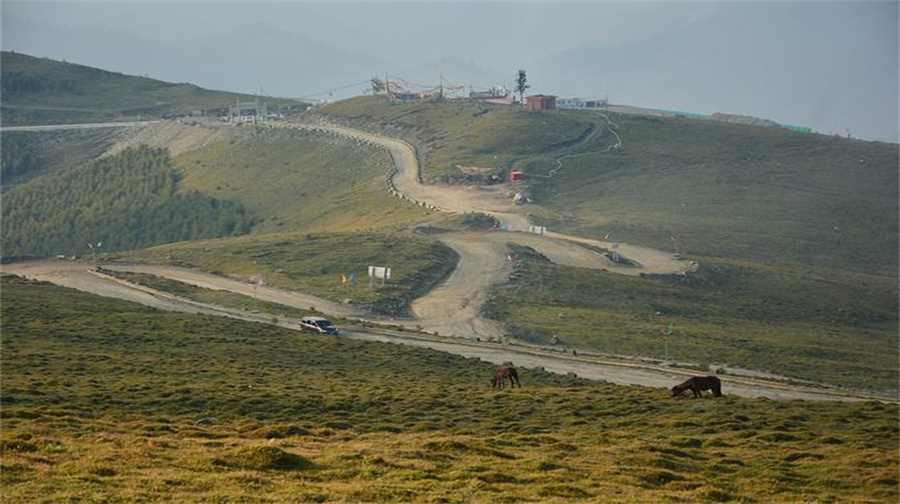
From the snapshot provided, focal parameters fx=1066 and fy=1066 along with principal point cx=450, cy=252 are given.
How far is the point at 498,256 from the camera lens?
101 meters

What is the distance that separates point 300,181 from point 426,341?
9745cm

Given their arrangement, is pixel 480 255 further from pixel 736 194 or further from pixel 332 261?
pixel 736 194

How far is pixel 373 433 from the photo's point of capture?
3497 centimetres

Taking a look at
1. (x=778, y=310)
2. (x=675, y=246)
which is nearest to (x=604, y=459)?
(x=778, y=310)

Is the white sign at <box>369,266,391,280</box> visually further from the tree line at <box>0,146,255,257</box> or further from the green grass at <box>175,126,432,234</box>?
the tree line at <box>0,146,255,257</box>

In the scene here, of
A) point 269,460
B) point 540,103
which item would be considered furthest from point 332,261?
point 540,103

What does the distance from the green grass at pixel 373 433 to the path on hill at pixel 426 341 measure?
16.6 ft

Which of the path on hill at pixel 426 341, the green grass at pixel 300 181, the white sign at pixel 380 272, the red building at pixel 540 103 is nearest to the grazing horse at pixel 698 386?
the path on hill at pixel 426 341

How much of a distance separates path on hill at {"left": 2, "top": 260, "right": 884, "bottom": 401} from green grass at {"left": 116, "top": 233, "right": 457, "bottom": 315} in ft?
10.2

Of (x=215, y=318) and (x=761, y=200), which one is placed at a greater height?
(x=761, y=200)

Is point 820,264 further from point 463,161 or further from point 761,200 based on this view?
point 463,161

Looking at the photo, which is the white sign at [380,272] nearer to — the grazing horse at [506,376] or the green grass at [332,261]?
the green grass at [332,261]

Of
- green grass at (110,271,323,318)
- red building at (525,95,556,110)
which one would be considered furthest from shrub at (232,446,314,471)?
red building at (525,95,556,110)

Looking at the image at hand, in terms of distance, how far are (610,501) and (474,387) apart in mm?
24990
